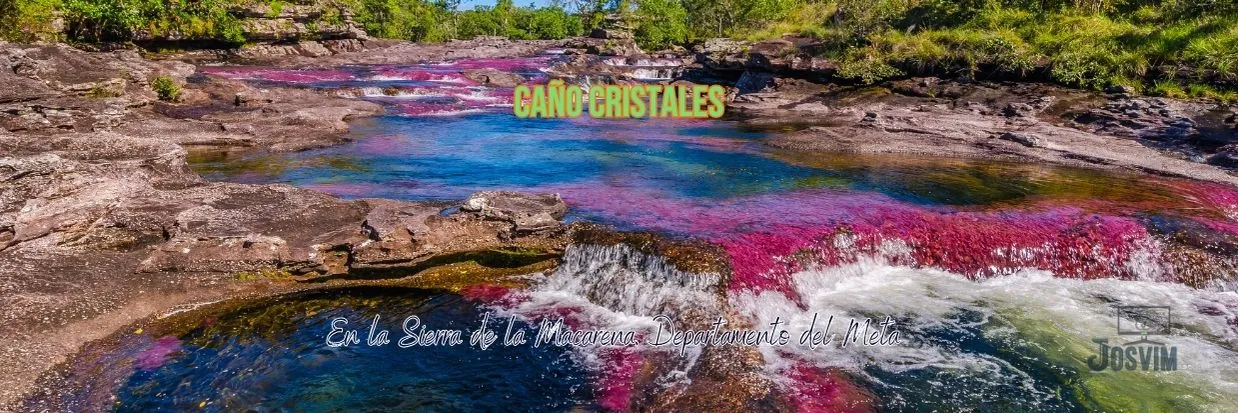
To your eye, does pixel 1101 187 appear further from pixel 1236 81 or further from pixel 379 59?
pixel 379 59

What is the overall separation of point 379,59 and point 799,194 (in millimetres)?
52325

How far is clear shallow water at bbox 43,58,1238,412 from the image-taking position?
933 cm

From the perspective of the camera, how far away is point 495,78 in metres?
48.5

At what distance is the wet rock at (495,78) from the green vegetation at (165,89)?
2157 centimetres

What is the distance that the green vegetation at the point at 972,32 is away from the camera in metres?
28.3

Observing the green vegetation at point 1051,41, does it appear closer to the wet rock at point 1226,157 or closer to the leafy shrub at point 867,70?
the leafy shrub at point 867,70

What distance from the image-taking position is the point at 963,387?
955 centimetres

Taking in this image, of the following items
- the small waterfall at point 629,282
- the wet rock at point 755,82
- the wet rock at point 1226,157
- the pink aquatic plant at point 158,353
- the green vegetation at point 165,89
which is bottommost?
the pink aquatic plant at point 158,353

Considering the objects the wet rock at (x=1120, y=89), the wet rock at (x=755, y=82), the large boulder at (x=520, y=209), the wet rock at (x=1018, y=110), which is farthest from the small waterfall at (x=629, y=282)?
the wet rock at (x=755, y=82)

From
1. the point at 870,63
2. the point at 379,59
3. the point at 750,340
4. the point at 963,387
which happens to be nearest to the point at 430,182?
the point at 750,340

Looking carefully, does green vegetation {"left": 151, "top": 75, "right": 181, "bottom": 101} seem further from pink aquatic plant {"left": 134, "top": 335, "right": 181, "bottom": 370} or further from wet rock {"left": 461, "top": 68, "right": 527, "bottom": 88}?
pink aquatic plant {"left": 134, "top": 335, "right": 181, "bottom": 370}

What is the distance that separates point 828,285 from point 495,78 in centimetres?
3937

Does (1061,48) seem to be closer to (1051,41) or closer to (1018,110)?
(1051,41)

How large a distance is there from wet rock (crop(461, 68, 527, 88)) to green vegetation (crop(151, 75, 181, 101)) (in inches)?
849
